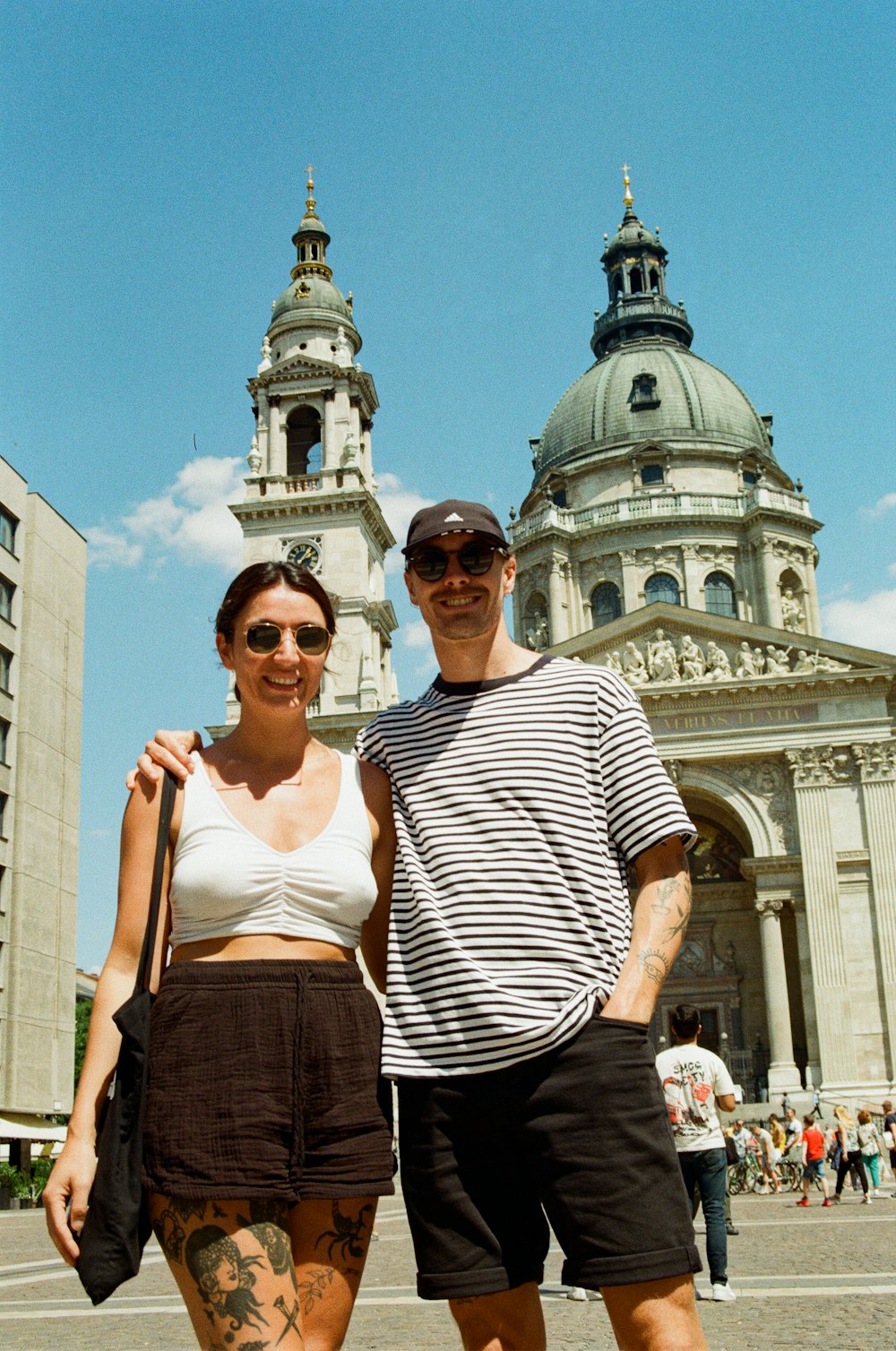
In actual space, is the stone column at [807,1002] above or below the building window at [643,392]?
below

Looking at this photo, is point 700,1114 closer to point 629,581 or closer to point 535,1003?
point 535,1003

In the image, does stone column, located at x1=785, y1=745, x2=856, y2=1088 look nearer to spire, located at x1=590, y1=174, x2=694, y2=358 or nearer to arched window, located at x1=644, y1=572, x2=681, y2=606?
arched window, located at x1=644, y1=572, x2=681, y2=606

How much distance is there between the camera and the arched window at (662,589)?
5366 cm

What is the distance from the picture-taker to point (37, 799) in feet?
138

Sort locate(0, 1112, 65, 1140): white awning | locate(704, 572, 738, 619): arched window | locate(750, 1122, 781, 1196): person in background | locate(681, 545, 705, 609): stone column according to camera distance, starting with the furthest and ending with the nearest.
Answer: locate(704, 572, 738, 619): arched window, locate(681, 545, 705, 609): stone column, locate(0, 1112, 65, 1140): white awning, locate(750, 1122, 781, 1196): person in background

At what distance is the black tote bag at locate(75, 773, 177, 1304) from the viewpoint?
2912mm

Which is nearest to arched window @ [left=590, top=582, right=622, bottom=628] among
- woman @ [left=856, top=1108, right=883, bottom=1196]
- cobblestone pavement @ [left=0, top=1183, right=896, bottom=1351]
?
woman @ [left=856, top=1108, right=883, bottom=1196]

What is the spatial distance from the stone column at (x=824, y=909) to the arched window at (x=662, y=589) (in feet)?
50.3

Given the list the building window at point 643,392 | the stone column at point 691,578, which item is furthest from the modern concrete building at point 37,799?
the building window at point 643,392

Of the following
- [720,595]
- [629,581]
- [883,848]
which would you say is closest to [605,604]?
[629,581]

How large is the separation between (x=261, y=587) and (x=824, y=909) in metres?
36.2

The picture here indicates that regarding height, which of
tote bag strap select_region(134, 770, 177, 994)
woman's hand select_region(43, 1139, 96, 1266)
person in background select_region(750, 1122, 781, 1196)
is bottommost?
person in background select_region(750, 1122, 781, 1196)

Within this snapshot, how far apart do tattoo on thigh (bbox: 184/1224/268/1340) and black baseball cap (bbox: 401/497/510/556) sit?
6.01 ft

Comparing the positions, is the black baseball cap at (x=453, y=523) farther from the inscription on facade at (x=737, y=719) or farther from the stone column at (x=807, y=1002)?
the inscription on facade at (x=737, y=719)
